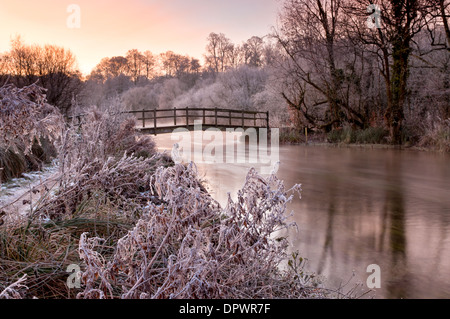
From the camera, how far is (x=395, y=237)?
5.86 metres

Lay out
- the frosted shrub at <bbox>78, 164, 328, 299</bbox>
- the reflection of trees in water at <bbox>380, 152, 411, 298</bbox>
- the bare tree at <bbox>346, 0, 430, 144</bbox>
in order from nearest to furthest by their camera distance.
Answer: the frosted shrub at <bbox>78, 164, 328, 299</bbox>
the reflection of trees in water at <bbox>380, 152, 411, 298</bbox>
the bare tree at <bbox>346, 0, 430, 144</bbox>

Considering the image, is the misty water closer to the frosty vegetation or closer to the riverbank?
the frosty vegetation

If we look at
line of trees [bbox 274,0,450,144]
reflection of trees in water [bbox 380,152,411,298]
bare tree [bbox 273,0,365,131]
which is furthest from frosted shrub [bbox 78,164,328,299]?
bare tree [bbox 273,0,365,131]

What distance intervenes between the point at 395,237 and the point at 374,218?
1.09 metres

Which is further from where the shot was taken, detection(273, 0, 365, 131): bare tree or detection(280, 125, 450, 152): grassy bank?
detection(273, 0, 365, 131): bare tree

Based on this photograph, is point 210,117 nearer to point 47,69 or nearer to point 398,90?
point 47,69

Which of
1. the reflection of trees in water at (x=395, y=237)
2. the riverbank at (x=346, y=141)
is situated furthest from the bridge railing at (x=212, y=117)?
the reflection of trees in water at (x=395, y=237)

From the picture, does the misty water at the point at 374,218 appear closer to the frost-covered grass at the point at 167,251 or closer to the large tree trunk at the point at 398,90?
the frost-covered grass at the point at 167,251

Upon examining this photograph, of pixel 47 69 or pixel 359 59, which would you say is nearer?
pixel 359 59

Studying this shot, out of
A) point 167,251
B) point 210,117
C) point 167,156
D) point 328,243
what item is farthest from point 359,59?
point 167,251

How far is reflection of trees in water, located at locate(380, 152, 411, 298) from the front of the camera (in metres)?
4.17

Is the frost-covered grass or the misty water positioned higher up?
the frost-covered grass

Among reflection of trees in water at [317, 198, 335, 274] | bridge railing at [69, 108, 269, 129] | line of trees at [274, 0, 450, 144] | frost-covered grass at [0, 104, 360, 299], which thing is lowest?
reflection of trees in water at [317, 198, 335, 274]
